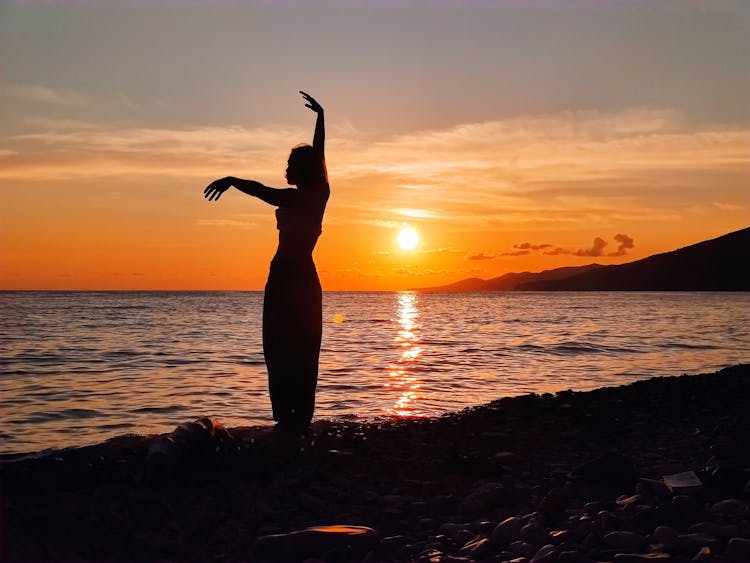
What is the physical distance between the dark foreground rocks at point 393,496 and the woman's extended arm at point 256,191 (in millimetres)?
2674

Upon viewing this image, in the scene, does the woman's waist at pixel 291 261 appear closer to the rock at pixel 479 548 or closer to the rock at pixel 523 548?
the rock at pixel 479 548

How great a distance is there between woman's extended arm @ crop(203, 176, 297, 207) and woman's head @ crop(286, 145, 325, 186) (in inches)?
9.0

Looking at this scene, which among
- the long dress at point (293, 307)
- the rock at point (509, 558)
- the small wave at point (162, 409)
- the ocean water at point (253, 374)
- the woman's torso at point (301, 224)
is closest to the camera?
the rock at point (509, 558)

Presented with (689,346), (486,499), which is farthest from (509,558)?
(689,346)

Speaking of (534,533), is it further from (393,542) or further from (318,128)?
(318,128)

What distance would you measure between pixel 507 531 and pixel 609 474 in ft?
5.90

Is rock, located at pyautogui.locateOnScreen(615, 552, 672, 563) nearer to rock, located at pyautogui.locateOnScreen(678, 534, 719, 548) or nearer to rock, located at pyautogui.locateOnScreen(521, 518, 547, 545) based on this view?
rock, located at pyautogui.locateOnScreen(678, 534, 719, 548)

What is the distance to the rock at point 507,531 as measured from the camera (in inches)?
201

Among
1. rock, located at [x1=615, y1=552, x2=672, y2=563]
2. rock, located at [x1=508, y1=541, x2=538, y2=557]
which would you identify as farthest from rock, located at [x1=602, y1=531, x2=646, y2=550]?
rock, located at [x1=508, y1=541, x2=538, y2=557]

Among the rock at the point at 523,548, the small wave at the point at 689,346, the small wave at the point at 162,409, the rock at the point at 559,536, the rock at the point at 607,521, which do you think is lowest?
the small wave at the point at 689,346

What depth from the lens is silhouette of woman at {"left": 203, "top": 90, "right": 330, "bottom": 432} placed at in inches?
317

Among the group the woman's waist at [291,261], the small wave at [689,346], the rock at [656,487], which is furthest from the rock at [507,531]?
the small wave at [689,346]

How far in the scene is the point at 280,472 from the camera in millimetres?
7309

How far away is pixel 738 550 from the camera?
14.2 ft
